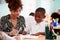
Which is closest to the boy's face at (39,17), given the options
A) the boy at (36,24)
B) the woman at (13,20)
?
the boy at (36,24)

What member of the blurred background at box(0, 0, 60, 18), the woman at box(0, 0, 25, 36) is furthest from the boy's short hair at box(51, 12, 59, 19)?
the woman at box(0, 0, 25, 36)

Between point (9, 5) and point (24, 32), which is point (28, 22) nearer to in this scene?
point (24, 32)

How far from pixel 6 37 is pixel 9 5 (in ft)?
0.90

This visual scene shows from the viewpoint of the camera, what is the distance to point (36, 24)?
3.68ft

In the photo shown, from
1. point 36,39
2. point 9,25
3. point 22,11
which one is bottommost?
point 36,39

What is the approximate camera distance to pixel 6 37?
1118mm

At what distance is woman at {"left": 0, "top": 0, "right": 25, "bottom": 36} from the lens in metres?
1.11

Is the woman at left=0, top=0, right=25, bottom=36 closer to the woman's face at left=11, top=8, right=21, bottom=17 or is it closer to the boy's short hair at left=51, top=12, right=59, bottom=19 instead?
the woman's face at left=11, top=8, right=21, bottom=17

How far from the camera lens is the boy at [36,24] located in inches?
43.9

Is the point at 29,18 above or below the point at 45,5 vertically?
below

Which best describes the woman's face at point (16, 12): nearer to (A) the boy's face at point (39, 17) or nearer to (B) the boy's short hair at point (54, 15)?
(A) the boy's face at point (39, 17)

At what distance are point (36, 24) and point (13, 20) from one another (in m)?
0.20

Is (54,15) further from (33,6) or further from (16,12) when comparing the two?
(16,12)

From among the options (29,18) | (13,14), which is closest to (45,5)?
(29,18)
